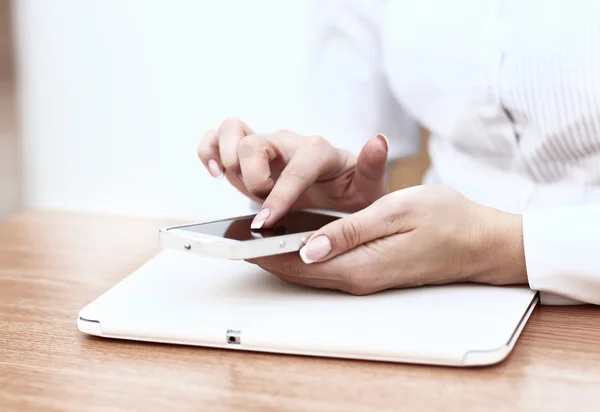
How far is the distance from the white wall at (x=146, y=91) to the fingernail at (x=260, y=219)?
0.62 meters

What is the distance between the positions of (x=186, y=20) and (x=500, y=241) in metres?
0.80

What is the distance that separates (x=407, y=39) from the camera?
0.91 metres

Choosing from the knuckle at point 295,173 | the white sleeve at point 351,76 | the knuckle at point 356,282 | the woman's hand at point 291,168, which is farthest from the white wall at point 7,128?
the knuckle at point 356,282

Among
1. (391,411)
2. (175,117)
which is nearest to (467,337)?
(391,411)

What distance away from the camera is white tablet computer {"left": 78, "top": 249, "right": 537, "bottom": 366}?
0.52 metres

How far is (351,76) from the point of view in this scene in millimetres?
1051

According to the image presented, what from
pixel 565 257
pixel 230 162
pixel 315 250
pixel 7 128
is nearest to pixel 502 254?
pixel 565 257

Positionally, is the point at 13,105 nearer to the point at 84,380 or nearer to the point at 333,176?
the point at 333,176

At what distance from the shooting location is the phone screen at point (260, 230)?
60 cm

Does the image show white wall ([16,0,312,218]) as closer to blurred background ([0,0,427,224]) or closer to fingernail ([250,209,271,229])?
blurred background ([0,0,427,224])

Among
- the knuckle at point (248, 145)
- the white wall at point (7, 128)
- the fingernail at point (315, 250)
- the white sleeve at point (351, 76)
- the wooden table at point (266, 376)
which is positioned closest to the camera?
the wooden table at point (266, 376)

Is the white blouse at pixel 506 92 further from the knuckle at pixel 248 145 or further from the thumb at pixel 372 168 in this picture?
the knuckle at pixel 248 145

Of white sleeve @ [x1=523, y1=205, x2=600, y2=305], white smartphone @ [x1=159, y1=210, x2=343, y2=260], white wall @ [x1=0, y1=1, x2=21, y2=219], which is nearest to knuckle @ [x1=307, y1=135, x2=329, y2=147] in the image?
white smartphone @ [x1=159, y1=210, x2=343, y2=260]

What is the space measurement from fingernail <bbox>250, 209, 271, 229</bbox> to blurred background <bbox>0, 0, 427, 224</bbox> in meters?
0.58
